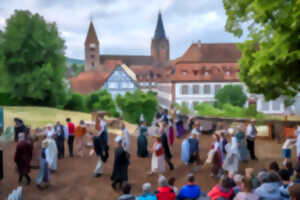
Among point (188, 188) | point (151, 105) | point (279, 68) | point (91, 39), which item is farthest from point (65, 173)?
point (91, 39)

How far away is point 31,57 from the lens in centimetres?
3453

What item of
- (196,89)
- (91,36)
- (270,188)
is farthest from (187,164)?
(91,36)

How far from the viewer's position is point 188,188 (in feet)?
22.5

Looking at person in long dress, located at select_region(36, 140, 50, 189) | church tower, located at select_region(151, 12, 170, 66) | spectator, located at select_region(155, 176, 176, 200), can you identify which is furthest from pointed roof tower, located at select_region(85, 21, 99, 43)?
spectator, located at select_region(155, 176, 176, 200)

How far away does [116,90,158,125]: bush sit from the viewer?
4384 centimetres

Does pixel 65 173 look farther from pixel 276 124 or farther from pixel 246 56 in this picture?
pixel 276 124

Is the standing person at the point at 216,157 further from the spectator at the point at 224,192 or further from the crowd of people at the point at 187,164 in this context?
the spectator at the point at 224,192

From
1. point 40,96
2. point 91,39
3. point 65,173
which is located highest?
point 91,39

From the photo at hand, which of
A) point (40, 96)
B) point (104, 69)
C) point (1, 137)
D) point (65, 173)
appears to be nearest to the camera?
point (65, 173)

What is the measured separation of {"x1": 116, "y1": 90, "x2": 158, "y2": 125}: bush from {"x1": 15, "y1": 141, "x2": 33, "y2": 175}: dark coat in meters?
33.6

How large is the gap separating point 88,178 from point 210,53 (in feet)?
147

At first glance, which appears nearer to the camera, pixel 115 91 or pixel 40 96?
pixel 40 96

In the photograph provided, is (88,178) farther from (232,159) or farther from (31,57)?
(31,57)

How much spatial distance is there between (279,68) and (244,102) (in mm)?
33553
